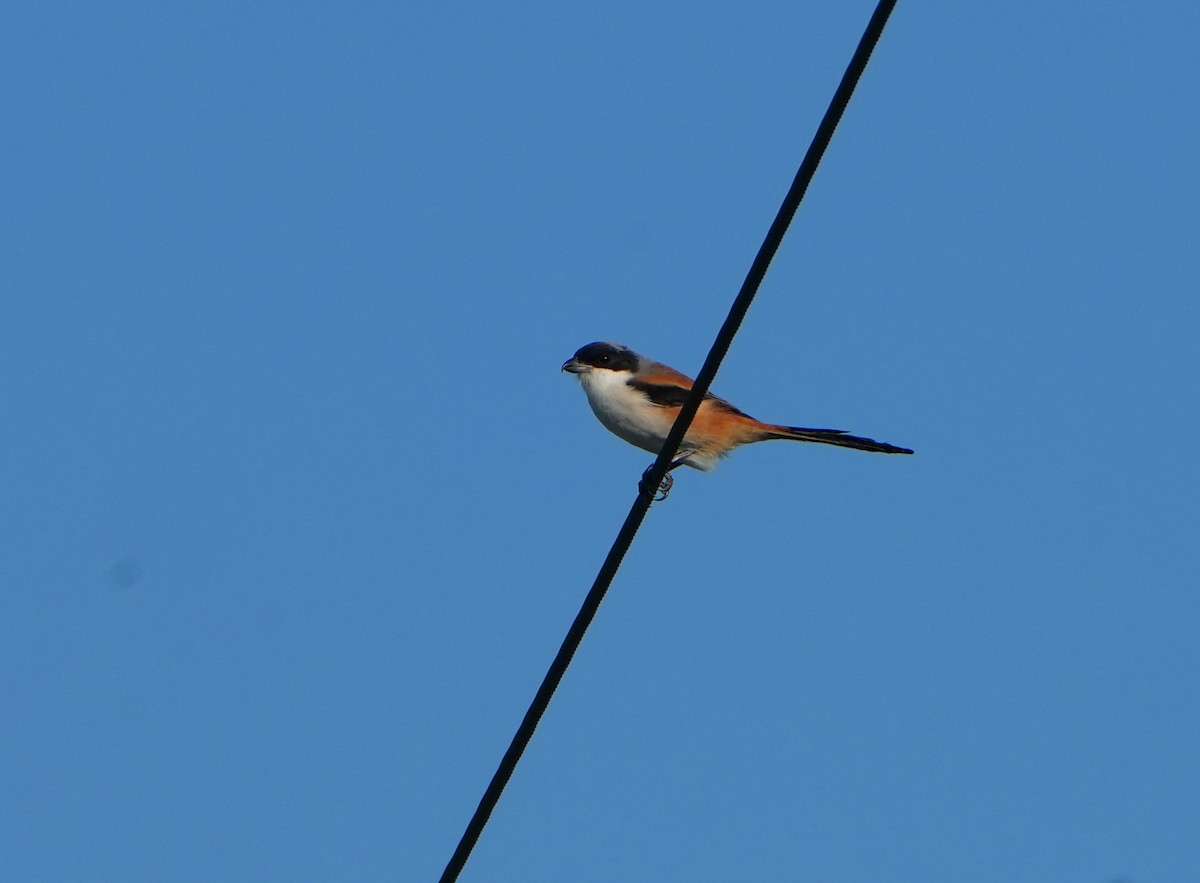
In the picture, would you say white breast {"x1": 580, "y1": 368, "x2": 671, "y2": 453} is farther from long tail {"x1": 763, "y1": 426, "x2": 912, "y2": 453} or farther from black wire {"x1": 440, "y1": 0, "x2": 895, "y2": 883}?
black wire {"x1": 440, "y1": 0, "x2": 895, "y2": 883}

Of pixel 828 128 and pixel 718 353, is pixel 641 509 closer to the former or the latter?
pixel 718 353

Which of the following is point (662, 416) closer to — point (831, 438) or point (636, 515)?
point (831, 438)

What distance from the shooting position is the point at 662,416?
28.5ft

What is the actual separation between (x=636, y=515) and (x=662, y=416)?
422 cm

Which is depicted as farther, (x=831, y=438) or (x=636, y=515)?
(x=831, y=438)

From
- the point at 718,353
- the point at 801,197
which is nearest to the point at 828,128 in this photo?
the point at 801,197

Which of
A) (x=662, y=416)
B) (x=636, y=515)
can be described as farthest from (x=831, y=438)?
(x=636, y=515)

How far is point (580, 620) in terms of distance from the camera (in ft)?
14.5

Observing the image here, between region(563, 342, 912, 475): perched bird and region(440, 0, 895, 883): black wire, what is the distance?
3.61 metres

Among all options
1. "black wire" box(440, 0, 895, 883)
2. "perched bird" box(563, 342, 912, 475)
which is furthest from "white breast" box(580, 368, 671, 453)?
"black wire" box(440, 0, 895, 883)

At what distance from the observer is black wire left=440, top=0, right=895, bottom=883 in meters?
3.74

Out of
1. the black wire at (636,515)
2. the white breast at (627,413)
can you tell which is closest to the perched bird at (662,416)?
the white breast at (627,413)

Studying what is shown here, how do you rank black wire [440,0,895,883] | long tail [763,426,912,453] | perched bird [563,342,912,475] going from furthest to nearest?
perched bird [563,342,912,475] < long tail [763,426,912,453] < black wire [440,0,895,883]

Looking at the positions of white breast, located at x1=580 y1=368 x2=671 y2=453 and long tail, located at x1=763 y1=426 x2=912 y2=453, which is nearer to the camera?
long tail, located at x1=763 y1=426 x2=912 y2=453
